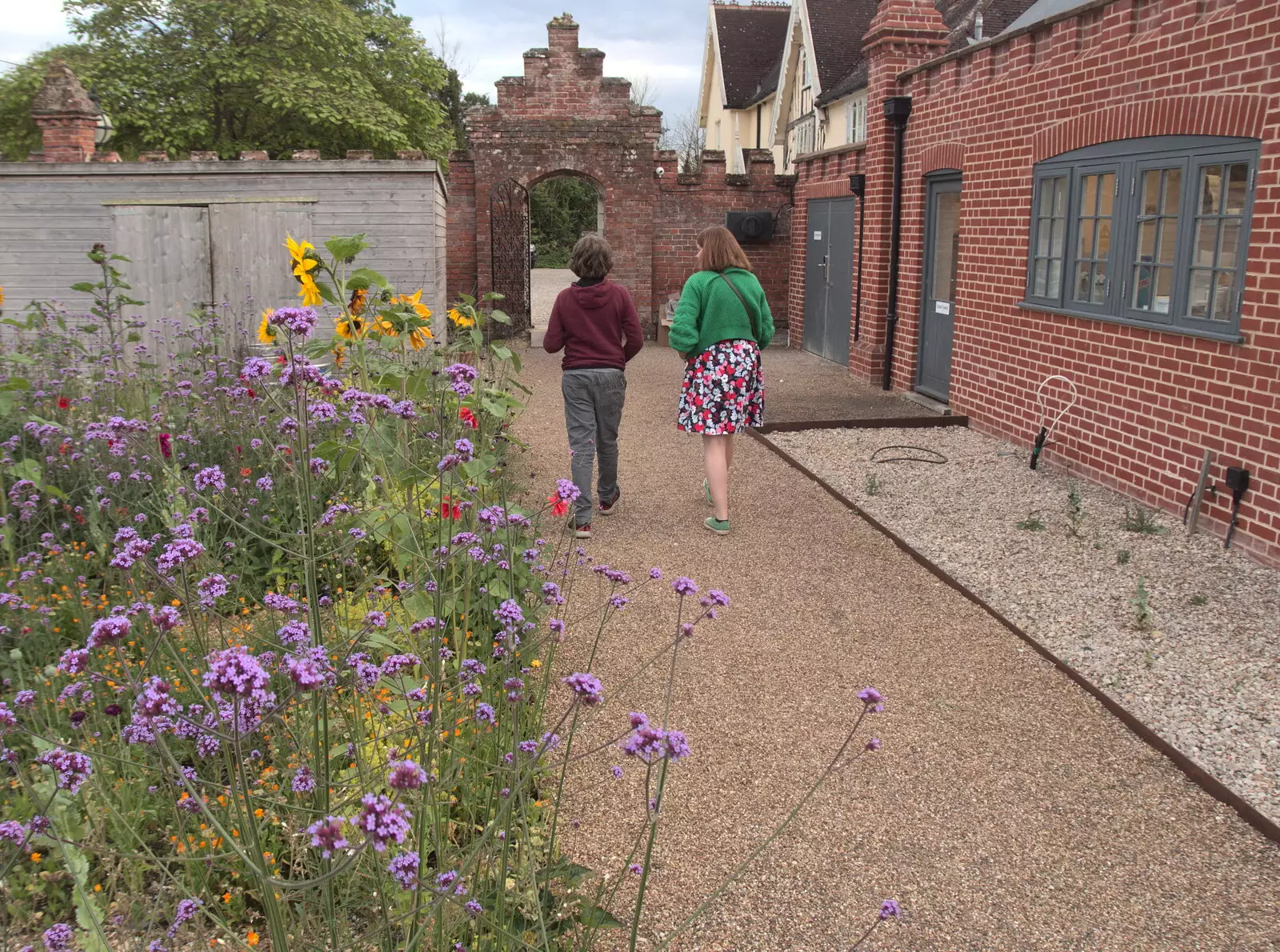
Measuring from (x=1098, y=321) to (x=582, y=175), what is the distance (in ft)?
42.8

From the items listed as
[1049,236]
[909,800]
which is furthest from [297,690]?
[1049,236]

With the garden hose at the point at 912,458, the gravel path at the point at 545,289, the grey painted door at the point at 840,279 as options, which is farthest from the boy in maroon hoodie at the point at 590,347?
the gravel path at the point at 545,289

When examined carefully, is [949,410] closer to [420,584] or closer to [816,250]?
[816,250]

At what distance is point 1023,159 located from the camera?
372 inches

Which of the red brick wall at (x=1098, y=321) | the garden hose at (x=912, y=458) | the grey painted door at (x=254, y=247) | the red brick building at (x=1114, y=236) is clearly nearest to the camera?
the red brick wall at (x=1098, y=321)

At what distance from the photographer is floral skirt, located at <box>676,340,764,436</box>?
7.07m

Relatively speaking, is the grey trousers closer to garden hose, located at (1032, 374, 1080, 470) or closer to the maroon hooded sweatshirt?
the maroon hooded sweatshirt

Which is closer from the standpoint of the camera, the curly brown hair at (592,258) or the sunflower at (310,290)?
the sunflower at (310,290)

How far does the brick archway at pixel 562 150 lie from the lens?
1911 cm

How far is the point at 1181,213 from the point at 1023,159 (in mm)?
2513

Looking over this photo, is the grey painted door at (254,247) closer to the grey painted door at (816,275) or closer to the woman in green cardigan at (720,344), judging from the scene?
the woman in green cardigan at (720,344)

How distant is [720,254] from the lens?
7.01 m

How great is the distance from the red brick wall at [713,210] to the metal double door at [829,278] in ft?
5.46

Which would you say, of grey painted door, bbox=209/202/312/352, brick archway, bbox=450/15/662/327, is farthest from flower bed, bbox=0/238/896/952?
brick archway, bbox=450/15/662/327
